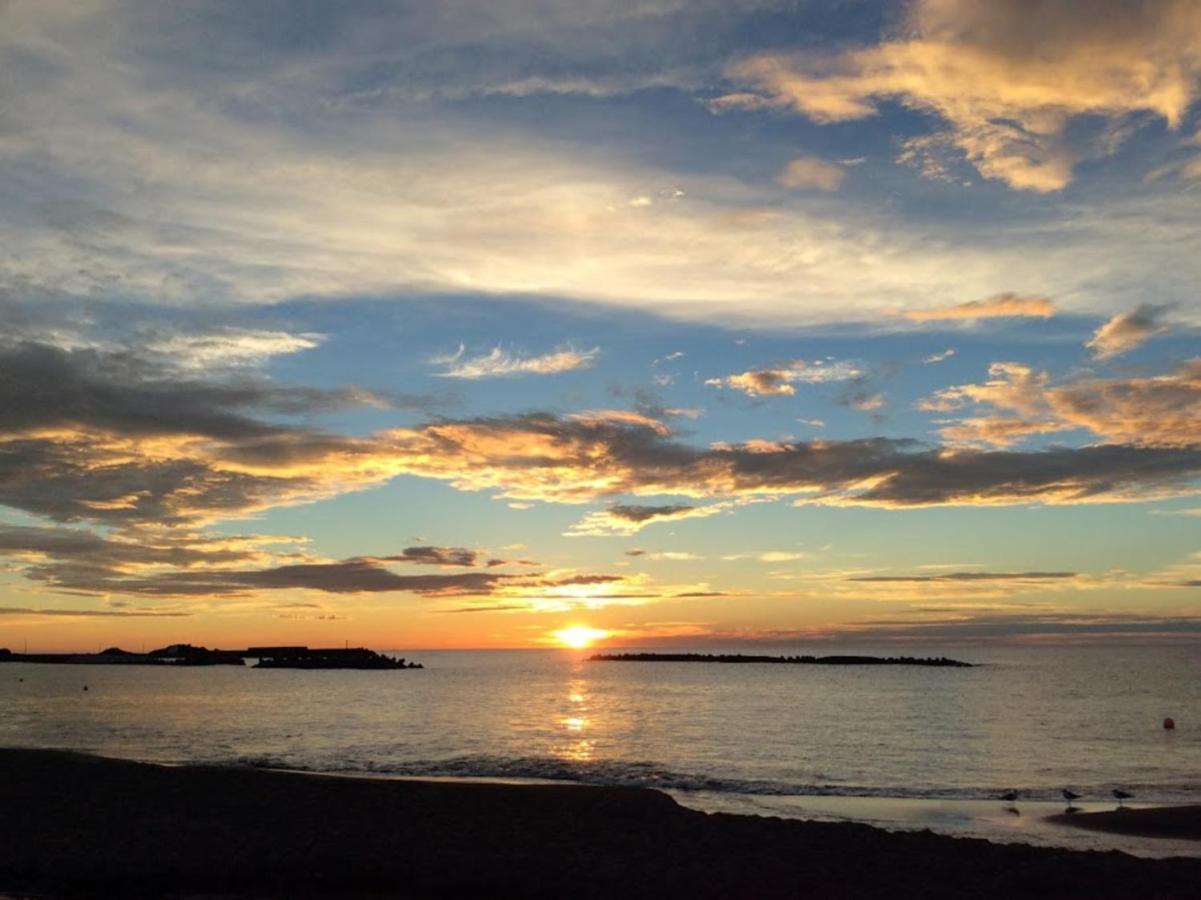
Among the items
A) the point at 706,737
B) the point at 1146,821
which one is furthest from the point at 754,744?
the point at 1146,821

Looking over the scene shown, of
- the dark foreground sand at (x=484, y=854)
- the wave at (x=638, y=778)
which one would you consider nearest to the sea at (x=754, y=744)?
the wave at (x=638, y=778)

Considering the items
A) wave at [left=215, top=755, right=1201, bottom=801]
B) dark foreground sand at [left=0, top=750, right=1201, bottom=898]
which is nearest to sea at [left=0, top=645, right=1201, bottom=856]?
wave at [left=215, top=755, right=1201, bottom=801]

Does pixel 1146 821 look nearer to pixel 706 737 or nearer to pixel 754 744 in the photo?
pixel 754 744

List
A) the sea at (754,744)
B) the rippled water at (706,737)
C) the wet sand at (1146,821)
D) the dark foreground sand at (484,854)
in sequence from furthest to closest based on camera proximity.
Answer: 1. the rippled water at (706,737)
2. the sea at (754,744)
3. the wet sand at (1146,821)
4. the dark foreground sand at (484,854)

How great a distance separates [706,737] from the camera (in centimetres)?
5428

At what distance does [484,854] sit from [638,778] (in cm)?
1802

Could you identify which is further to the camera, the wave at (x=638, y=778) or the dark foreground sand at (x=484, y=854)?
the wave at (x=638, y=778)

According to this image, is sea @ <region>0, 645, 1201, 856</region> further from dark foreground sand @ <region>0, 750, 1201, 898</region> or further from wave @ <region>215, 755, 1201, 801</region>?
dark foreground sand @ <region>0, 750, 1201, 898</region>

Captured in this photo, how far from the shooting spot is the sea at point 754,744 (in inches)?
1252

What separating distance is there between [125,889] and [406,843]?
5.31 m

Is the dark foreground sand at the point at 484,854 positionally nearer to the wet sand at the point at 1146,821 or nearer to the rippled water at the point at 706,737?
the wet sand at the point at 1146,821

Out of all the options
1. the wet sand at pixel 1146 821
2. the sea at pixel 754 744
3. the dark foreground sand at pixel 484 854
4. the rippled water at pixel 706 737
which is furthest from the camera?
the rippled water at pixel 706 737

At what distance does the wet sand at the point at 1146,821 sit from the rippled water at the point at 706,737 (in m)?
4.24

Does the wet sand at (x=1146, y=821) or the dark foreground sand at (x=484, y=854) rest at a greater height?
the dark foreground sand at (x=484, y=854)
